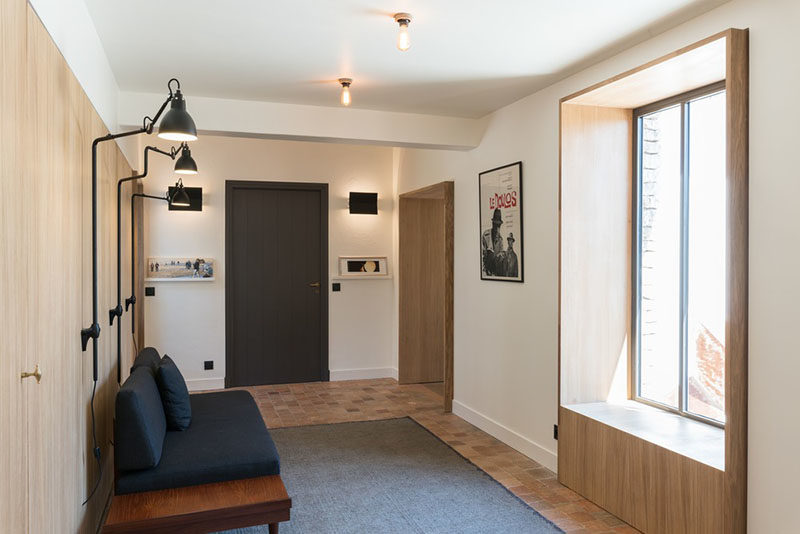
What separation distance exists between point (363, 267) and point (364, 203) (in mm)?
743

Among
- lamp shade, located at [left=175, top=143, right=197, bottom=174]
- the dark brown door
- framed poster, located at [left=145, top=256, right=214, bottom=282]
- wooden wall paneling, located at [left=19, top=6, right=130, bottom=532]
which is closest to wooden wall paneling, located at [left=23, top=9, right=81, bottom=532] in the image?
wooden wall paneling, located at [left=19, top=6, right=130, bottom=532]

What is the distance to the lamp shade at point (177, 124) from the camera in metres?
2.59

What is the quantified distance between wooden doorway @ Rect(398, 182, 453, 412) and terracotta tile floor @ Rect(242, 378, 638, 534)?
1.13ft

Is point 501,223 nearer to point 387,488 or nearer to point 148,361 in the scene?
point 387,488

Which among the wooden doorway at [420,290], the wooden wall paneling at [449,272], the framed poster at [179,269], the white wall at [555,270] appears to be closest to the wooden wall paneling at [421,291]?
the wooden doorway at [420,290]

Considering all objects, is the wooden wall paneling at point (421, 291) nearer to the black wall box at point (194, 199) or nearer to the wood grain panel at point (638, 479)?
the black wall box at point (194, 199)

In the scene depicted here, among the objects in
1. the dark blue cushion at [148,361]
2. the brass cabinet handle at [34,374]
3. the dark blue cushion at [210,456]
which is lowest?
the dark blue cushion at [210,456]

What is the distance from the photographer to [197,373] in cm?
623

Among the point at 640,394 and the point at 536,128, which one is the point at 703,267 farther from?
the point at 536,128

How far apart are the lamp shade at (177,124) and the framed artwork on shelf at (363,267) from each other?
13.6 ft

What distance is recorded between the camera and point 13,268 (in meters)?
1.58

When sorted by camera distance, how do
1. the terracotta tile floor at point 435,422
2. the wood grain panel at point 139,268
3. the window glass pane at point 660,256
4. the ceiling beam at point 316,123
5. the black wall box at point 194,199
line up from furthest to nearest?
1. the black wall box at point 194,199
2. the wood grain panel at point 139,268
3. the ceiling beam at point 316,123
4. the window glass pane at point 660,256
5. the terracotta tile floor at point 435,422

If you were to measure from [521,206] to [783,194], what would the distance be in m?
2.00

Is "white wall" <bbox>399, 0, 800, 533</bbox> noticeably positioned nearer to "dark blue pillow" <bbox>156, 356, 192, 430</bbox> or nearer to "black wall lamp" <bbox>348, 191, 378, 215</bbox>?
"black wall lamp" <bbox>348, 191, 378, 215</bbox>
